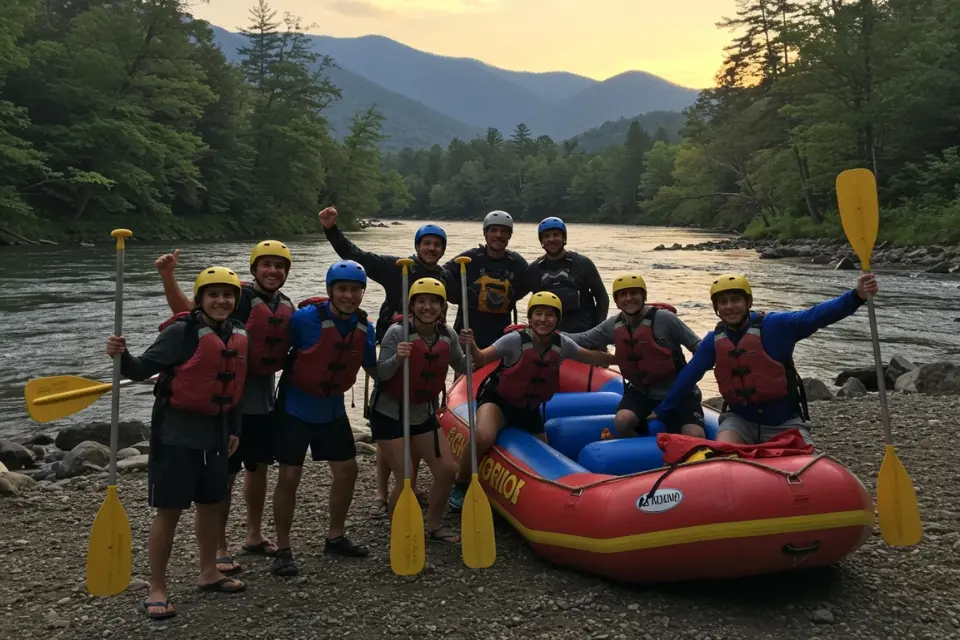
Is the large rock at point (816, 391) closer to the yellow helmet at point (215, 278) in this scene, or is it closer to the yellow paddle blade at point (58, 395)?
the yellow helmet at point (215, 278)

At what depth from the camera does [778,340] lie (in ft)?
13.3

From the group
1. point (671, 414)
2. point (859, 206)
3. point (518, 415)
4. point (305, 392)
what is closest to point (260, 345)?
point (305, 392)

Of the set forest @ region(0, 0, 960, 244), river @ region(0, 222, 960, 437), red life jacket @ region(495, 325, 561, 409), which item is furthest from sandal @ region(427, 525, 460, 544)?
forest @ region(0, 0, 960, 244)

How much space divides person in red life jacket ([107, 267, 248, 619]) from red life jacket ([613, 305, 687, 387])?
242 cm

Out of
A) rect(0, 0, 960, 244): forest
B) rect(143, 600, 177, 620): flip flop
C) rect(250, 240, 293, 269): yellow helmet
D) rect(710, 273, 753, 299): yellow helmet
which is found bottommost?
rect(143, 600, 177, 620): flip flop

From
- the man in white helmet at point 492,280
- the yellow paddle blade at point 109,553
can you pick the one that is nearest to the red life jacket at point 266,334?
the yellow paddle blade at point 109,553

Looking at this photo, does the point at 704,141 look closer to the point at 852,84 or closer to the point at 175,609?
the point at 852,84

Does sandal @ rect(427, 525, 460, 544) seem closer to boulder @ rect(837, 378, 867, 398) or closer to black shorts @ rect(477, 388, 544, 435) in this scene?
black shorts @ rect(477, 388, 544, 435)

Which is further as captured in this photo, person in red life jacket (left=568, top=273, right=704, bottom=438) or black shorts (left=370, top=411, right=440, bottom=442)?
person in red life jacket (left=568, top=273, right=704, bottom=438)

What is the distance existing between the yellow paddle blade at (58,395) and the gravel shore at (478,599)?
0.95m

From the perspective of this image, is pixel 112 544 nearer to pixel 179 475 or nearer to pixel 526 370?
pixel 179 475

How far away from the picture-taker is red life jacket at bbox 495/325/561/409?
448 cm

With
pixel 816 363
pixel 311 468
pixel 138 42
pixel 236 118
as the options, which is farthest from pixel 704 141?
pixel 311 468

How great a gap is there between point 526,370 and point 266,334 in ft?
5.20
